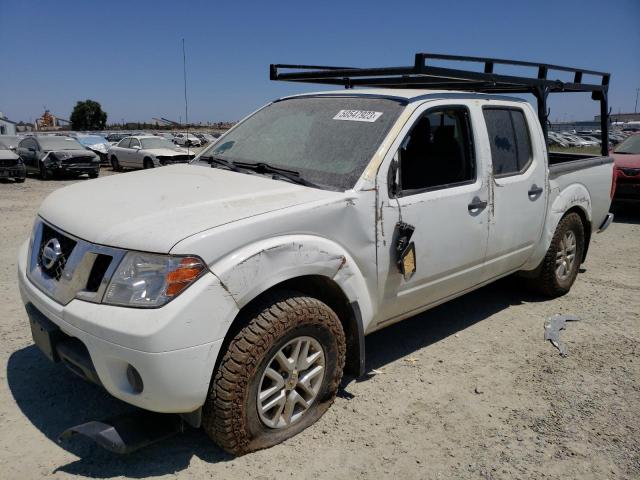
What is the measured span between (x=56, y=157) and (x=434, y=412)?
17.5 meters

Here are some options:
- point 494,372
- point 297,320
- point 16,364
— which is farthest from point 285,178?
point 16,364

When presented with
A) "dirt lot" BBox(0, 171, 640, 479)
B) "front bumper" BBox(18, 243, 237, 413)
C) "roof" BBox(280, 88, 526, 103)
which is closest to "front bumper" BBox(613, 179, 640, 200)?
"dirt lot" BBox(0, 171, 640, 479)

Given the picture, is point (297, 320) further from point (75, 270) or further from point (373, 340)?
point (373, 340)

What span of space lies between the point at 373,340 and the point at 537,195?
1.80m

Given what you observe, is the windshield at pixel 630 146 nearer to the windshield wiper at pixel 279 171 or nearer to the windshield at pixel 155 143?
the windshield wiper at pixel 279 171

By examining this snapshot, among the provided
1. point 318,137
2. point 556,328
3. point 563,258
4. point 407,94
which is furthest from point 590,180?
point 318,137

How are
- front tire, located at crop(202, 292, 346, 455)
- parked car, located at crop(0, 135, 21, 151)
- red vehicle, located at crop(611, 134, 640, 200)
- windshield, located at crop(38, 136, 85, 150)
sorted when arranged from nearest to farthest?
front tire, located at crop(202, 292, 346, 455) < red vehicle, located at crop(611, 134, 640, 200) < windshield, located at crop(38, 136, 85, 150) < parked car, located at crop(0, 135, 21, 151)

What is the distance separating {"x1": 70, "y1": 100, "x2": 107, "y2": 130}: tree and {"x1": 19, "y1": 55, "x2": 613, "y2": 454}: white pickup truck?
90.5 m

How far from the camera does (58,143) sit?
1873 cm

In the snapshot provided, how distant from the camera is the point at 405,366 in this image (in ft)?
12.5

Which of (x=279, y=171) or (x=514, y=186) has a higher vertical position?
(x=279, y=171)

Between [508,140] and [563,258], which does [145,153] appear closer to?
[563,258]

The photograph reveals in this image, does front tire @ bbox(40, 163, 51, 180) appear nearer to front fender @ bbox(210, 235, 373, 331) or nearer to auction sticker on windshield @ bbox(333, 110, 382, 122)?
auction sticker on windshield @ bbox(333, 110, 382, 122)

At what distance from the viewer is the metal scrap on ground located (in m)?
4.20
